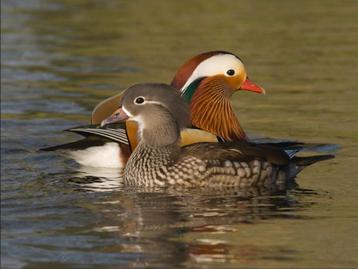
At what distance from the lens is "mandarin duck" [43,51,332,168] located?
10359 millimetres

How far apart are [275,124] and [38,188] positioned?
3215mm

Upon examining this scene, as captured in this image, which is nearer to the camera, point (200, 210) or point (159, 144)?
point (200, 210)

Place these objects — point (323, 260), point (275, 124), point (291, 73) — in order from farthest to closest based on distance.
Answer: point (291, 73) < point (275, 124) < point (323, 260)

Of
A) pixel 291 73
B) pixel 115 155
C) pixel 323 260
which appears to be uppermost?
pixel 291 73

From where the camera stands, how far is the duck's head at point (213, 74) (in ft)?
34.5

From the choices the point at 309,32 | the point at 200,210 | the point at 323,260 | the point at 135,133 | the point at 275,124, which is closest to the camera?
the point at 323,260

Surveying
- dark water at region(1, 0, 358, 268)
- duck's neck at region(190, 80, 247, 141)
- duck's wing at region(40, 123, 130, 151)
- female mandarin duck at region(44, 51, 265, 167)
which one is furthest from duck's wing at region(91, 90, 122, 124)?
duck's neck at region(190, 80, 247, 141)

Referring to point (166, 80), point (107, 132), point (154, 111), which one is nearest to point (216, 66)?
point (154, 111)

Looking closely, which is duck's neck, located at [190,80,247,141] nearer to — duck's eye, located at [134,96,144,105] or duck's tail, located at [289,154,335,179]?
duck's tail, located at [289,154,335,179]

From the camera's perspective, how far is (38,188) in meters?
9.62

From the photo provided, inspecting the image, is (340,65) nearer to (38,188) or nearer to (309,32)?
(309,32)

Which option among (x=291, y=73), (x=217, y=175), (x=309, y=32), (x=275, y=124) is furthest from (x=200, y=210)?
(x=309, y=32)

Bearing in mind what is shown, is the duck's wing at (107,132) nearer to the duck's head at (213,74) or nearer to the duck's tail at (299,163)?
the duck's head at (213,74)

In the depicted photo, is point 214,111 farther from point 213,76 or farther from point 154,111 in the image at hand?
point 154,111
